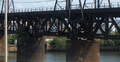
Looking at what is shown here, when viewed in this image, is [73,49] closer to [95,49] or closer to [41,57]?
[95,49]

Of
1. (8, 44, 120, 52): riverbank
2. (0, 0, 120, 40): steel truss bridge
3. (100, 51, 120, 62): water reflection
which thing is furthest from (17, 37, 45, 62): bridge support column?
(8, 44, 120, 52): riverbank

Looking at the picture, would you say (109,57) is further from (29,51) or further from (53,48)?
(53,48)

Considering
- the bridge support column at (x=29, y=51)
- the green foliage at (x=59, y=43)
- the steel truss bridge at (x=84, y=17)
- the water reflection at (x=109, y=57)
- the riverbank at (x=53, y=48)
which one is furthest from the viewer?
the green foliage at (x=59, y=43)

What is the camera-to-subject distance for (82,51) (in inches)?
1272

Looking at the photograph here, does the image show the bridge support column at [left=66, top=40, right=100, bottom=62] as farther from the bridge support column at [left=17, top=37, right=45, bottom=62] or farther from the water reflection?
the water reflection

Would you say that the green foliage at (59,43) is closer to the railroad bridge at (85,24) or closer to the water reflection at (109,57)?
the water reflection at (109,57)

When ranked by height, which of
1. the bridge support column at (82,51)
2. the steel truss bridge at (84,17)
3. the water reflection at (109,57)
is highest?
the steel truss bridge at (84,17)

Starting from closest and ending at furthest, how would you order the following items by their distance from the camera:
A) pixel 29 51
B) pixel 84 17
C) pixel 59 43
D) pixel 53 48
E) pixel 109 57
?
pixel 84 17 < pixel 29 51 < pixel 109 57 < pixel 59 43 < pixel 53 48

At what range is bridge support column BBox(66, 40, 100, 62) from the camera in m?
32.3

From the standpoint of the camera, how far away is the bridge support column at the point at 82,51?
32.3 m

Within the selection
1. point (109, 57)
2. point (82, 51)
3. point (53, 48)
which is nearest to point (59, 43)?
point (53, 48)

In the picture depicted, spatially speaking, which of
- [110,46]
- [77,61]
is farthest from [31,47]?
[110,46]

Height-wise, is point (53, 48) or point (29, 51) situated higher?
point (29, 51)

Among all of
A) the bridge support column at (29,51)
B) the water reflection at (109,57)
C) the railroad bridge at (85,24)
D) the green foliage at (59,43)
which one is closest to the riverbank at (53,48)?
the green foliage at (59,43)
